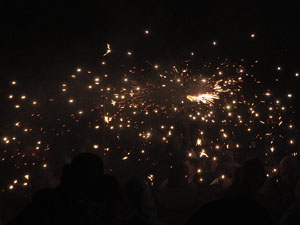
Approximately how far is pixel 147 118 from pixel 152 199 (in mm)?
5253

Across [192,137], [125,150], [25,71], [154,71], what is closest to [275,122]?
[192,137]

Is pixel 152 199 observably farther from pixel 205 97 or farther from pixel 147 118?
pixel 205 97

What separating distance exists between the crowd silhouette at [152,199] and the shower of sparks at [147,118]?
185 cm

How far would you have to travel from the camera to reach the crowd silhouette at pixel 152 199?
1140 mm

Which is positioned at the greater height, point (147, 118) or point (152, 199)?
point (147, 118)

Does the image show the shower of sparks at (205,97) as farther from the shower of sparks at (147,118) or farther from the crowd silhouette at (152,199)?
the crowd silhouette at (152,199)

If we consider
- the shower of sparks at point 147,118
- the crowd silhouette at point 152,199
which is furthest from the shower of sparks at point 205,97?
the crowd silhouette at point 152,199

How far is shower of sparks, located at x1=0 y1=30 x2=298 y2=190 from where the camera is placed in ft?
21.5

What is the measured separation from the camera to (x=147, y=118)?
8.07 m

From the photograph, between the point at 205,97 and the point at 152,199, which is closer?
the point at 152,199

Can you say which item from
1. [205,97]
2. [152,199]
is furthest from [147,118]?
[152,199]

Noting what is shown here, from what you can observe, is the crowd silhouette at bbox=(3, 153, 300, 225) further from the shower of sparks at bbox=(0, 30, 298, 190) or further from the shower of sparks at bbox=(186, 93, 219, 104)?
the shower of sparks at bbox=(186, 93, 219, 104)

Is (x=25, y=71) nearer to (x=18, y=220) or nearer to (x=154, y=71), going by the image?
(x=154, y=71)

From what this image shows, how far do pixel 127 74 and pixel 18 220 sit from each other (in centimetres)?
708
